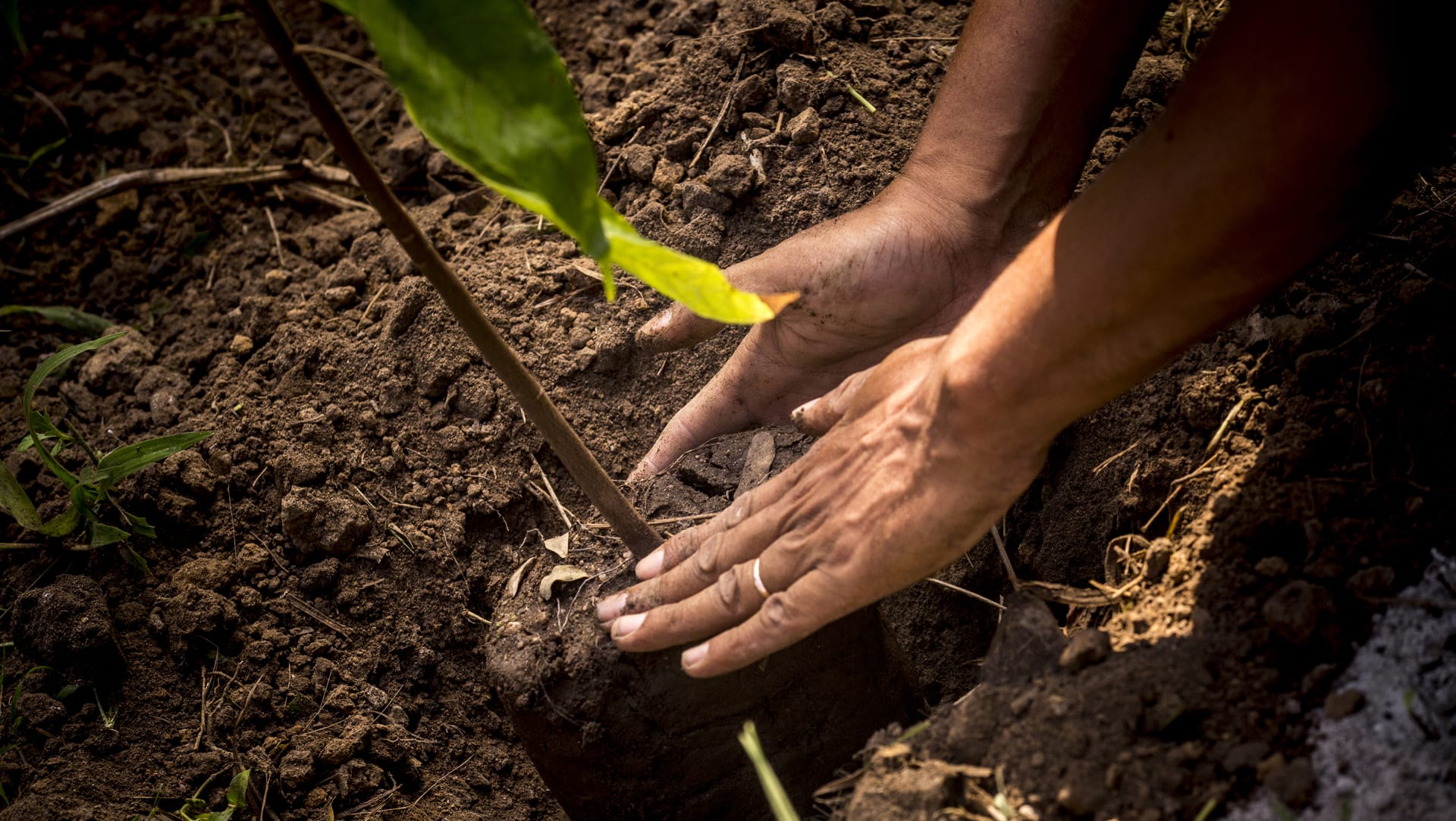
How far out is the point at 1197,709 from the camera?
49.4 inches

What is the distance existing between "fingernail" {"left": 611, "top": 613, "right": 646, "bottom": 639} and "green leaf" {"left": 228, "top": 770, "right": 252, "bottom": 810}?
78 centimetres

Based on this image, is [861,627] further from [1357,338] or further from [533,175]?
[533,175]

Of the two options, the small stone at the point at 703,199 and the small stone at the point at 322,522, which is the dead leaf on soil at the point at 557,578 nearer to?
the small stone at the point at 322,522

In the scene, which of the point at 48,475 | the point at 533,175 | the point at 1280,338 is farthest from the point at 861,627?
the point at 48,475

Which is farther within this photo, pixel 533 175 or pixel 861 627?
pixel 861 627

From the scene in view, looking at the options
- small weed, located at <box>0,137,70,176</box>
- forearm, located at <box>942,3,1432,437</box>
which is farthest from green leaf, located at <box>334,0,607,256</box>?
small weed, located at <box>0,137,70,176</box>

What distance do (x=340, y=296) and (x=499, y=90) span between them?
4.95 ft

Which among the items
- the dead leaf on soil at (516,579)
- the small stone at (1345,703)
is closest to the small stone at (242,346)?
the dead leaf on soil at (516,579)

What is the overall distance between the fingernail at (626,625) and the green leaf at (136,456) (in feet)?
3.16

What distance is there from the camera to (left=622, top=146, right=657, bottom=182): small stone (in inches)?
92.3

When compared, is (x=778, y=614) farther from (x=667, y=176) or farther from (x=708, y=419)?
(x=667, y=176)

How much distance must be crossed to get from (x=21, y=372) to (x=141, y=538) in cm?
87

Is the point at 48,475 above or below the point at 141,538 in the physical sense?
above

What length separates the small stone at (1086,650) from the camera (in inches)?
53.5
